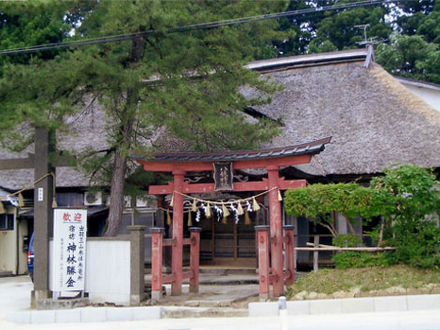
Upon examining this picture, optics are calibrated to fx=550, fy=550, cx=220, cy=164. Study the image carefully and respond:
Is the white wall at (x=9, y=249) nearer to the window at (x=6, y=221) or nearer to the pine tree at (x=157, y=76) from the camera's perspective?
the window at (x=6, y=221)

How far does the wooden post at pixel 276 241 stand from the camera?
476 inches

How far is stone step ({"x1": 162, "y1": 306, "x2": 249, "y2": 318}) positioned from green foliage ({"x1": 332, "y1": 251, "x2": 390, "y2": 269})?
2556 millimetres

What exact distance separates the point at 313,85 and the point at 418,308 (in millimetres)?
12789

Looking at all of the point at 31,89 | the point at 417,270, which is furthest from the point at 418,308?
the point at 31,89

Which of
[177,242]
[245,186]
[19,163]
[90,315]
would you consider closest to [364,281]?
[245,186]

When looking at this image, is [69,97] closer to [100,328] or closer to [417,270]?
[100,328]

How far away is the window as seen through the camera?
811 inches

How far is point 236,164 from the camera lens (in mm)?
13156

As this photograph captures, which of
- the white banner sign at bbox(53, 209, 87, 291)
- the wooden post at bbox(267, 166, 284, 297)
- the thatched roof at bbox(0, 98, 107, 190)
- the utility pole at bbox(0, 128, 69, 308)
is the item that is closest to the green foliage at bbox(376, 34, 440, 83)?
the thatched roof at bbox(0, 98, 107, 190)

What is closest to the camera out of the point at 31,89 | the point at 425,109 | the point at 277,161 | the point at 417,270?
the point at 417,270

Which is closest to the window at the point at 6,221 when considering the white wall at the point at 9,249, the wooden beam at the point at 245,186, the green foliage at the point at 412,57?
the white wall at the point at 9,249

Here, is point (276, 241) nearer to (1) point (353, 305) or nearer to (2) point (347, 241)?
(2) point (347, 241)

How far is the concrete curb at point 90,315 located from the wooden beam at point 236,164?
360cm

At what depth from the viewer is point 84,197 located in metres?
20.2
